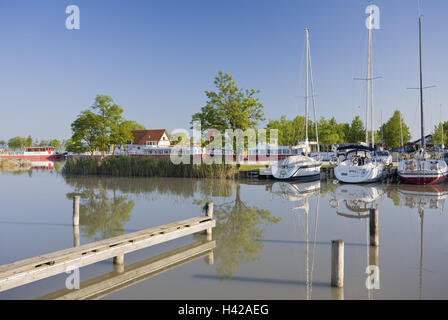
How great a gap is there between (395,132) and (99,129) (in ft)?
161

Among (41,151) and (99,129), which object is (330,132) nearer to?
(99,129)

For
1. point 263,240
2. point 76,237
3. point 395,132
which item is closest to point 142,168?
point 76,237

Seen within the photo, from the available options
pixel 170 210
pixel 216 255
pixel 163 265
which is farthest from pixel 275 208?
pixel 163 265

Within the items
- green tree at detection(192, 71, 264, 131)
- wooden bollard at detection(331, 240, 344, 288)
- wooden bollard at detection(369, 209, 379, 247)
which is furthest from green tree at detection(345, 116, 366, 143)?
wooden bollard at detection(331, 240, 344, 288)

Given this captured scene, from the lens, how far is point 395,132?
59.7m

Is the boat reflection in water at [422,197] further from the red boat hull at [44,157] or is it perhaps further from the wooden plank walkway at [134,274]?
the red boat hull at [44,157]

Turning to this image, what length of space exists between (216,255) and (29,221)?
8.38 m

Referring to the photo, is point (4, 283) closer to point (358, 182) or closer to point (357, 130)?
point (358, 182)

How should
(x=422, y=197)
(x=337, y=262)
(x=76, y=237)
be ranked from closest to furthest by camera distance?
1. (x=337, y=262)
2. (x=76, y=237)
3. (x=422, y=197)

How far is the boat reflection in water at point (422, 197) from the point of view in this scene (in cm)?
1527

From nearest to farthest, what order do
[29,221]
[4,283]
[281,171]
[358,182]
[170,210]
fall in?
[4,283]
[29,221]
[170,210]
[358,182]
[281,171]

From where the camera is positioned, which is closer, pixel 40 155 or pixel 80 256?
pixel 80 256

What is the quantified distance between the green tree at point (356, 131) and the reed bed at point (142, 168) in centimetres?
3799
